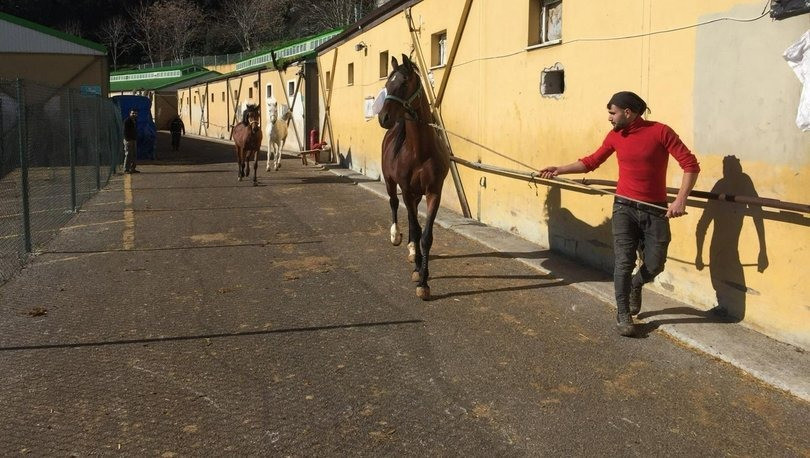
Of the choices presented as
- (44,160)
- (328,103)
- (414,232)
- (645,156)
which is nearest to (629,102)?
(645,156)

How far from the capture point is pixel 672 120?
642 centimetres

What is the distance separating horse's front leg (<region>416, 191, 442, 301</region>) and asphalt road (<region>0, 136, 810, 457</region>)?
0.16 meters

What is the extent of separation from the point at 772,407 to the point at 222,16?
3325 inches

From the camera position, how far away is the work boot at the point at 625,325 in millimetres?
5691

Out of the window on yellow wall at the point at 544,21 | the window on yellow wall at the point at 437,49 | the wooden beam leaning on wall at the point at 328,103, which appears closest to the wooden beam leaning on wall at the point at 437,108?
the window on yellow wall at the point at 437,49

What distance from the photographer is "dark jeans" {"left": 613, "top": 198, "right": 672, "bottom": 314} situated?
550cm

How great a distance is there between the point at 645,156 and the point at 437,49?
867 centimetres

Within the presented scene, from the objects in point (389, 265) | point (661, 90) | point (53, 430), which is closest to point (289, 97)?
point (389, 265)

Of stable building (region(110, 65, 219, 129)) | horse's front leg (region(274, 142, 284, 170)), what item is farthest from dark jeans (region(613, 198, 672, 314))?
stable building (region(110, 65, 219, 129))

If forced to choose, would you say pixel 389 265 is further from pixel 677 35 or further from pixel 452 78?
pixel 452 78

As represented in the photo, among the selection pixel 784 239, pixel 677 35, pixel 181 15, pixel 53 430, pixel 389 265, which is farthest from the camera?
pixel 181 15

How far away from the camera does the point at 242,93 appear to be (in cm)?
3697

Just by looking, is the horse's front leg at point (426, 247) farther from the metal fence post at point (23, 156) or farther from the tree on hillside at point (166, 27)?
the tree on hillside at point (166, 27)

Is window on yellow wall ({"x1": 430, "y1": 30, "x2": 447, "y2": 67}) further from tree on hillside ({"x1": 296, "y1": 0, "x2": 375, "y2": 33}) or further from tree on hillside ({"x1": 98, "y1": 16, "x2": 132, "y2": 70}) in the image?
tree on hillside ({"x1": 98, "y1": 16, "x2": 132, "y2": 70})
